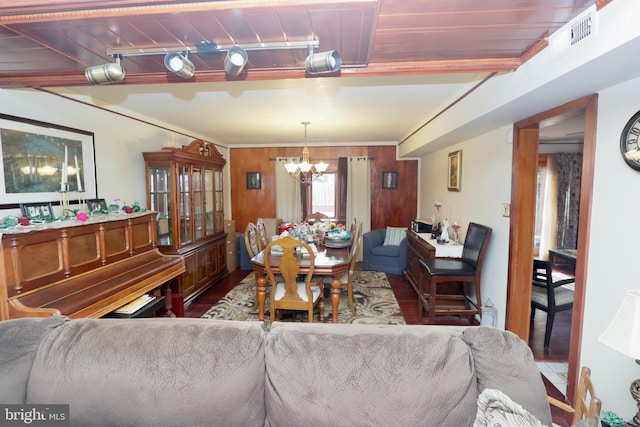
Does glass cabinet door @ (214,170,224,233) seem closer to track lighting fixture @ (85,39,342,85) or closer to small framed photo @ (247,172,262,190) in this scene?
small framed photo @ (247,172,262,190)

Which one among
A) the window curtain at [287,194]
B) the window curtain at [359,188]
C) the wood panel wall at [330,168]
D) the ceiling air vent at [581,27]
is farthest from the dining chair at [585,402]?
the window curtain at [287,194]

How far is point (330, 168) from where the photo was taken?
236 inches

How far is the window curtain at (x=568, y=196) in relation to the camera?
16.8 ft

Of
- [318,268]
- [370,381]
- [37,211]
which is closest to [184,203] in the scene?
[37,211]

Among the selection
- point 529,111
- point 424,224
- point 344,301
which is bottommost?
point 344,301

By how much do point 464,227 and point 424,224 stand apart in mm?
755

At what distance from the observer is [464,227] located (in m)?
3.72

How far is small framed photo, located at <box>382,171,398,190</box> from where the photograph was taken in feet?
19.4

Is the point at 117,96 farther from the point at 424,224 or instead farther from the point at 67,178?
the point at 424,224

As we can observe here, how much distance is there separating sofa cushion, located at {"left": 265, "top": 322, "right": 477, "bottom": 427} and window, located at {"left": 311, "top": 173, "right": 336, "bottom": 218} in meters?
4.85

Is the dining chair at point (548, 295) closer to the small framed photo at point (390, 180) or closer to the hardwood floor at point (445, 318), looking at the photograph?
the hardwood floor at point (445, 318)

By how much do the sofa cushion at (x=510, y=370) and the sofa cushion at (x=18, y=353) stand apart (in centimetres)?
190

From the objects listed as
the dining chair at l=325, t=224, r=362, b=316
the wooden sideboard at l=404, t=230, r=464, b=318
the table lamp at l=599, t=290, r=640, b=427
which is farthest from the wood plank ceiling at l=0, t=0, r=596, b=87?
the wooden sideboard at l=404, t=230, r=464, b=318

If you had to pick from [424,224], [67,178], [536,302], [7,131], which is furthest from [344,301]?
[7,131]
